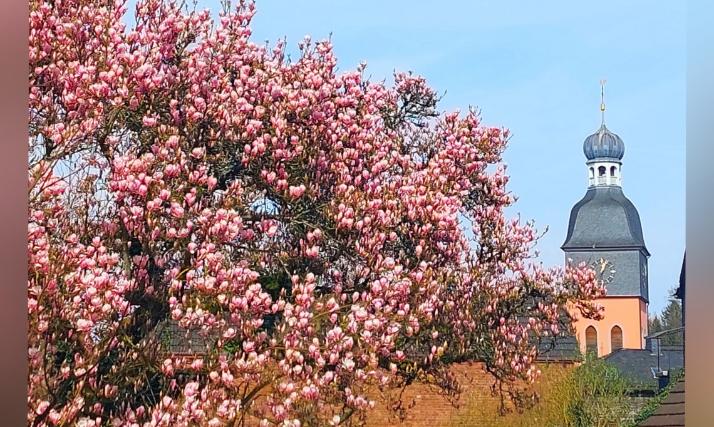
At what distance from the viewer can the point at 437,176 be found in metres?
3.19

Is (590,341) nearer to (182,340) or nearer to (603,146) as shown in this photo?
(603,146)

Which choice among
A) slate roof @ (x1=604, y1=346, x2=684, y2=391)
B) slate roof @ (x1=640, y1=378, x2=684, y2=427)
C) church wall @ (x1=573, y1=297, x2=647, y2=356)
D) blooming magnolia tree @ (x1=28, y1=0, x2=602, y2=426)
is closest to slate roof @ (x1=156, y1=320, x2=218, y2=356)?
blooming magnolia tree @ (x1=28, y1=0, x2=602, y2=426)

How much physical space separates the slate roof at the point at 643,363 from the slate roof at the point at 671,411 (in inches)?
1.9

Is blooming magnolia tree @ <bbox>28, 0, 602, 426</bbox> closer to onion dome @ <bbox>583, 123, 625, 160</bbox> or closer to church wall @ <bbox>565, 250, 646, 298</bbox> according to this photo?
church wall @ <bbox>565, 250, 646, 298</bbox>

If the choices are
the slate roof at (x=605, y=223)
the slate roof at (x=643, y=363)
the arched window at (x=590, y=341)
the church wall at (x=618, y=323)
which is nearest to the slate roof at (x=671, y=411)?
the slate roof at (x=643, y=363)

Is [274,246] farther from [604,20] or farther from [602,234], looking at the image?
[604,20]

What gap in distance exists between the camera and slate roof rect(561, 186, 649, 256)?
306 cm

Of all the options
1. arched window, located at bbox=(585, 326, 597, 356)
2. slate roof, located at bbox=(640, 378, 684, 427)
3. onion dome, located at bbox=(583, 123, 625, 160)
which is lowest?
slate roof, located at bbox=(640, 378, 684, 427)

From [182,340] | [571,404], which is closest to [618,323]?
[571,404]

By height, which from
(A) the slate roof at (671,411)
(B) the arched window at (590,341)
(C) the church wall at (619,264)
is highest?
(C) the church wall at (619,264)

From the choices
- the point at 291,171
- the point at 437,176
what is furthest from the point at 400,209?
the point at 291,171

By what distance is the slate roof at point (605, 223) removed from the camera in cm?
306

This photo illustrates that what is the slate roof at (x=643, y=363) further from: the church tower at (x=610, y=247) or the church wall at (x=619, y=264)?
the church wall at (x=619, y=264)

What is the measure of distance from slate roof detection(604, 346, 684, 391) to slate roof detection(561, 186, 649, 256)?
33cm
